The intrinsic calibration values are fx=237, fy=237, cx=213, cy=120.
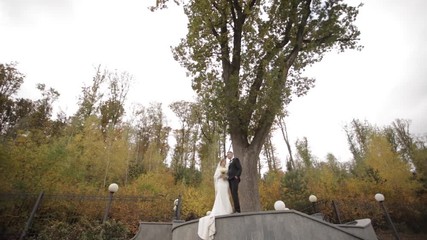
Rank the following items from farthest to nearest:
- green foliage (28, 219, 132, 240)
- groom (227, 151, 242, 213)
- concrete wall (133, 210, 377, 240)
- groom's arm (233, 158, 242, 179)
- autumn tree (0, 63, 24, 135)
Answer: autumn tree (0, 63, 24, 135) < green foliage (28, 219, 132, 240) < groom's arm (233, 158, 242, 179) < groom (227, 151, 242, 213) < concrete wall (133, 210, 377, 240)

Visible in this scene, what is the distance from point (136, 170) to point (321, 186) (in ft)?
53.3

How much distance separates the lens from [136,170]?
21234mm

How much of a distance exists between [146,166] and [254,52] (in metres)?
18.8

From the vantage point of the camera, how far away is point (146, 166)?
965 inches

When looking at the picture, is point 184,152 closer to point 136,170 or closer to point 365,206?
point 136,170

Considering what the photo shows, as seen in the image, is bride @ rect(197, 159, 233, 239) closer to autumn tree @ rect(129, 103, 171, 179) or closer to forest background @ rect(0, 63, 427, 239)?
forest background @ rect(0, 63, 427, 239)

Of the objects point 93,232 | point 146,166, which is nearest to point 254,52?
point 93,232

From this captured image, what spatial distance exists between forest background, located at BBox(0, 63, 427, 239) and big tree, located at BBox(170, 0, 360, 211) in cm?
461

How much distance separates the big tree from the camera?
333 inches

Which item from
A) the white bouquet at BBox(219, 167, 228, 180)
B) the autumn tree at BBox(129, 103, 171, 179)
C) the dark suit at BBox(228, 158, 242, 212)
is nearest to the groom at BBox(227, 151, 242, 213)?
the dark suit at BBox(228, 158, 242, 212)

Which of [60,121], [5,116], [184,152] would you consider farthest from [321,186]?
[5,116]

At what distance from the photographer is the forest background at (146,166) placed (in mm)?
11414

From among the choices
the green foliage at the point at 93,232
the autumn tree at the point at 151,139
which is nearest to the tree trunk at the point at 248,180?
the green foliage at the point at 93,232

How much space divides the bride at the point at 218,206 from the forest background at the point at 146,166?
631 cm
